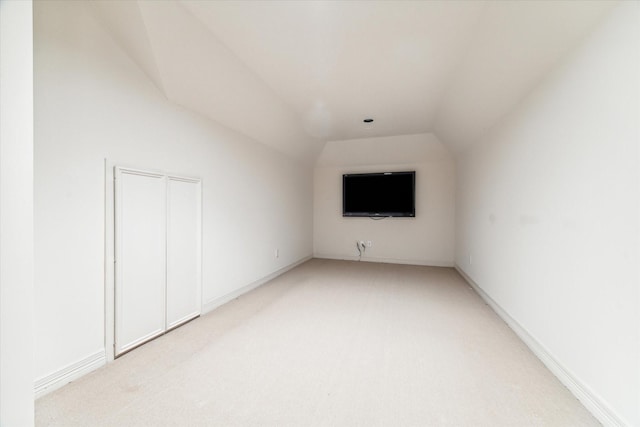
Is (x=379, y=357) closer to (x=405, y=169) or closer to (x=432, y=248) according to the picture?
(x=432, y=248)

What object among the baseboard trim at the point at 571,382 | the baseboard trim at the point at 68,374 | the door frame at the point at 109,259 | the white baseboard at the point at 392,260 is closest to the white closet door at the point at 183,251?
the door frame at the point at 109,259

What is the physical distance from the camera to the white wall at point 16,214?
2.78ft

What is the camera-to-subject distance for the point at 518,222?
233cm

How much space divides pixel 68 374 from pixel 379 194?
4.93 m

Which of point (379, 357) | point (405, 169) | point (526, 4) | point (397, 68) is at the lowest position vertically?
point (379, 357)

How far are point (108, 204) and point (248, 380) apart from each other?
1624mm

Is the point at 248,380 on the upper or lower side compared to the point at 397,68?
lower

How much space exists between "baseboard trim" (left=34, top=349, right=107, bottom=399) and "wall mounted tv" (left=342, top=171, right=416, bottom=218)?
4480 millimetres

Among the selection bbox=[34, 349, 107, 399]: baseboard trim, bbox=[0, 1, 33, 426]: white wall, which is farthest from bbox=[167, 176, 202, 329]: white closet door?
bbox=[0, 1, 33, 426]: white wall

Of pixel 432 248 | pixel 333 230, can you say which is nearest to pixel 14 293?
pixel 333 230

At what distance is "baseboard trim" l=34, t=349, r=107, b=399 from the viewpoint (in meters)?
1.50

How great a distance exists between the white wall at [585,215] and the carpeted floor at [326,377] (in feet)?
0.97

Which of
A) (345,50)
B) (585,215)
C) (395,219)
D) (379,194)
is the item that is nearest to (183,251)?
(345,50)

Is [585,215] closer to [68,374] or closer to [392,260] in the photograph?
[68,374]
